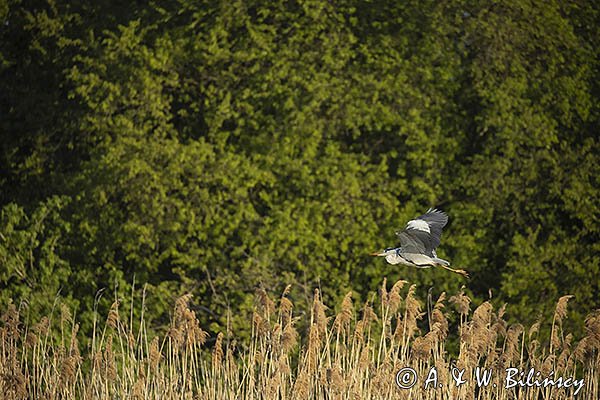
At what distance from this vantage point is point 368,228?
639 centimetres

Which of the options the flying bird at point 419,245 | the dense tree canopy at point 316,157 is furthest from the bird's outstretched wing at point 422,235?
the dense tree canopy at point 316,157

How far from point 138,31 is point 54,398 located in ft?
10.1

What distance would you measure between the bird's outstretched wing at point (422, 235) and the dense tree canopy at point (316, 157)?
6.71ft

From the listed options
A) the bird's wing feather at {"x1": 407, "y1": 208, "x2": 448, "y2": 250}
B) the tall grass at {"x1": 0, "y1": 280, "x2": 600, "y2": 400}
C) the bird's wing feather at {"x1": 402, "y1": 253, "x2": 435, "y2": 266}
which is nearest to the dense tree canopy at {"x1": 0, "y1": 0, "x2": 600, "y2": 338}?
the tall grass at {"x1": 0, "y1": 280, "x2": 600, "y2": 400}

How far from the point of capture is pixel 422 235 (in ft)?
13.5

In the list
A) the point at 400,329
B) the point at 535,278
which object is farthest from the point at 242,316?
the point at 400,329

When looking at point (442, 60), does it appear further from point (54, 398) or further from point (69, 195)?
point (54, 398)

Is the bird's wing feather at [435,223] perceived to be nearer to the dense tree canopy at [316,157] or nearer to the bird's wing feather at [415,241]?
the bird's wing feather at [415,241]

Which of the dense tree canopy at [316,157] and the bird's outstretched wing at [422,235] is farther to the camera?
the dense tree canopy at [316,157]

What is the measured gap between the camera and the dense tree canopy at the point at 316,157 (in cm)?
641

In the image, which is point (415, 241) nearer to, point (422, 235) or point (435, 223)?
point (422, 235)

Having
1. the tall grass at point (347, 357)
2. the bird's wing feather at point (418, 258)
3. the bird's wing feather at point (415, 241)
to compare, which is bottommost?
the tall grass at point (347, 357)

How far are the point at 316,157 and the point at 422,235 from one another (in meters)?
2.52

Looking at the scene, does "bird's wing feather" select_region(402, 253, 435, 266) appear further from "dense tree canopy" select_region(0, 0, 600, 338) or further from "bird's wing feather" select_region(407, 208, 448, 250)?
"dense tree canopy" select_region(0, 0, 600, 338)
